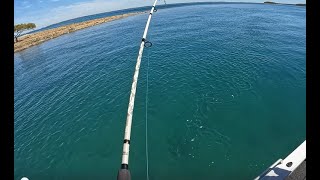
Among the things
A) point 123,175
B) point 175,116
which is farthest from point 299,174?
point 175,116

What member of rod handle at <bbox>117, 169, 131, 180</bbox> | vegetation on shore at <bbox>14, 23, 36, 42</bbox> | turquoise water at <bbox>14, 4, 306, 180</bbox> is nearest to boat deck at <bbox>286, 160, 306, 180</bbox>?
turquoise water at <bbox>14, 4, 306, 180</bbox>

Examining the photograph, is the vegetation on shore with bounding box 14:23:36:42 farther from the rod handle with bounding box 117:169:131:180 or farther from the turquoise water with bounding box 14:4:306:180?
the rod handle with bounding box 117:169:131:180

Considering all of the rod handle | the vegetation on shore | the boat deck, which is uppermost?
the vegetation on shore

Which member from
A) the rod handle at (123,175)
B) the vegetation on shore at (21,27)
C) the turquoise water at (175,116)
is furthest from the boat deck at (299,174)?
the vegetation on shore at (21,27)

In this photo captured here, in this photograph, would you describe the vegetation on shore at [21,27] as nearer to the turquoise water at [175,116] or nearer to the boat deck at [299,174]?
the turquoise water at [175,116]

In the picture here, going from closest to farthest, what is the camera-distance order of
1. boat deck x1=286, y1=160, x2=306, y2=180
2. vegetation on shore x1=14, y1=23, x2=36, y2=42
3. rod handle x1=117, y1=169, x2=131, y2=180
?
1. rod handle x1=117, y1=169, x2=131, y2=180
2. boat deck x1=286, y1=160, x2=306, y2=180
3. vegetation on shore x1=14, y1=23, x2=36, y2=42

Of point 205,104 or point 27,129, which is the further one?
point 27,129

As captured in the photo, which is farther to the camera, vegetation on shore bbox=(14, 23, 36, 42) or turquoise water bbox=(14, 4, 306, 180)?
vegetation on shore bbox=(14, 23, 36, 42)

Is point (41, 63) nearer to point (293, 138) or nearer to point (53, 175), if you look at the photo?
point (53, 175)
